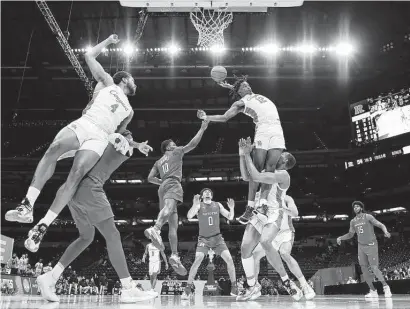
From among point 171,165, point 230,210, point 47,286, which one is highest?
point 171,165

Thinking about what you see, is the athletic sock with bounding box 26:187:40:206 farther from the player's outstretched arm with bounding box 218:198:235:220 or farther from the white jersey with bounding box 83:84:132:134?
the player's outstretched arm with bounding box 218:198:235:220

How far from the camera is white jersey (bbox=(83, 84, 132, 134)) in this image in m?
4.47

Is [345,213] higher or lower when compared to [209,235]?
higher

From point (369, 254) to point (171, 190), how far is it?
5.84 metres

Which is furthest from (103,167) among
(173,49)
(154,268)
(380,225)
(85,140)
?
(173,49)

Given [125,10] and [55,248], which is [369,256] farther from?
[55,248]

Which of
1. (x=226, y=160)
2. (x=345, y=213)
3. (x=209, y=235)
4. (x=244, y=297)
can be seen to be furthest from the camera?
(x=345, y=213)

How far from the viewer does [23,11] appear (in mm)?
17406

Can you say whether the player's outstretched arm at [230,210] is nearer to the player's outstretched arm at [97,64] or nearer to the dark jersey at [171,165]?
the dark jersey at [171,165]

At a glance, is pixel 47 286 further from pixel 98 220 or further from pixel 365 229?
pixel 365 229

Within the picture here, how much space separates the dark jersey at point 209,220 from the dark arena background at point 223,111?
15.1 feet

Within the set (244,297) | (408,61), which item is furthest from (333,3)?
(244,297)

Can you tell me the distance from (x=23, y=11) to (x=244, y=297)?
16.2 meters

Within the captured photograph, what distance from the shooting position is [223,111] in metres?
26.2
